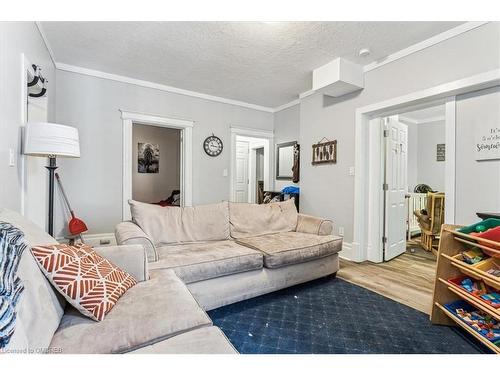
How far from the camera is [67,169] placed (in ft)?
11.0

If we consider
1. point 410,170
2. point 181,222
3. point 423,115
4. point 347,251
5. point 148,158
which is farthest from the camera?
point 148,158

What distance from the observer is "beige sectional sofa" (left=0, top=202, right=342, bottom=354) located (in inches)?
36.6

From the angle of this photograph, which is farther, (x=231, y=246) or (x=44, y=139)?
(x=231, y=246)

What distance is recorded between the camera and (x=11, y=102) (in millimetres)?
1776

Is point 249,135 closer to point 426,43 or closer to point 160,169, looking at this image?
point 160,169

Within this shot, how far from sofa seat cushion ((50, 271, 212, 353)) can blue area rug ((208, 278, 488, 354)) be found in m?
0.60

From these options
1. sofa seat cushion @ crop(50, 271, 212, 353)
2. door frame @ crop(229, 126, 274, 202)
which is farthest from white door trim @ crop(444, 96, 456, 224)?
door frame @ crop(229, 126, 274, 202)

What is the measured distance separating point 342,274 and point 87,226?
342 cm

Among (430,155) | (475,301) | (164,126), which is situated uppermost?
(164,126)

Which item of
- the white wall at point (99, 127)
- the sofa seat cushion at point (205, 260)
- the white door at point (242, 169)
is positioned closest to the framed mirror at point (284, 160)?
the white door at point (242, 169)

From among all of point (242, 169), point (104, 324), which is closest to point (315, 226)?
point (104, 324)

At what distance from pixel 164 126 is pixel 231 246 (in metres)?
2.70
